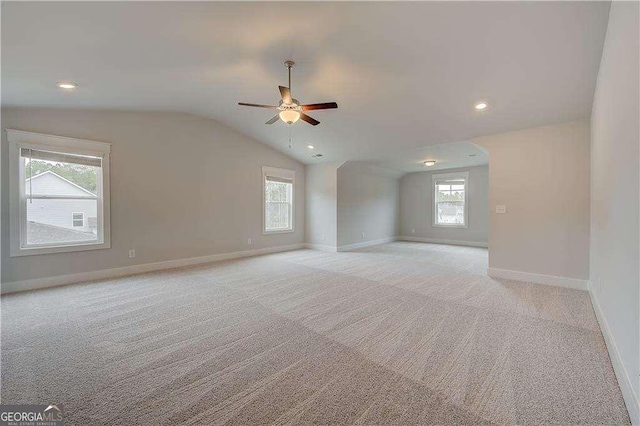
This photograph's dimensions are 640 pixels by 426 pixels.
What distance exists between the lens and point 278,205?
281 inches

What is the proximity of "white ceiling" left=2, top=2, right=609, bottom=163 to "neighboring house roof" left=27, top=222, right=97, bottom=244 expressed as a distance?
1.72 meters

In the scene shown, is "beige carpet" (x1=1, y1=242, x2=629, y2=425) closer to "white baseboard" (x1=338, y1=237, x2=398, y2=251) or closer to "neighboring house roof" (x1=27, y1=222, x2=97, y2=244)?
"neighboring house roof" (x1=27, y1=222, x2=97, y2=244)

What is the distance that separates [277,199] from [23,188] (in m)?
4.57

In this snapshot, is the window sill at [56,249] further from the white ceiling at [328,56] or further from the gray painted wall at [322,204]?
the gray painted wall at [322,204]

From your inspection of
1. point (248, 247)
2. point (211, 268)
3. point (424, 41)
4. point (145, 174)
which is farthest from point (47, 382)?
point (248, 247)

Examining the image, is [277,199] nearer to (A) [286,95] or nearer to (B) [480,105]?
(A) [286,95]

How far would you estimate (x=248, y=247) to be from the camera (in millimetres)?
6324

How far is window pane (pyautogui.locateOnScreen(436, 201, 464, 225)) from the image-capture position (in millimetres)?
8398

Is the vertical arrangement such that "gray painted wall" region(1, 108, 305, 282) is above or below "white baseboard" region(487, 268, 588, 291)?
above

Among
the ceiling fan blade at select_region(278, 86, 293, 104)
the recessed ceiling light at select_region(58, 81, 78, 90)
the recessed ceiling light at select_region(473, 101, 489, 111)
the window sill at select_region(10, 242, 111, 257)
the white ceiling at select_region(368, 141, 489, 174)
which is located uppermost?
the recessed ceiling light at select_region(58, 81, 78, 90)

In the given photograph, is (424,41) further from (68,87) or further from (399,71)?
(68,87)

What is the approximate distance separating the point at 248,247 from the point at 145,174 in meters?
2.63

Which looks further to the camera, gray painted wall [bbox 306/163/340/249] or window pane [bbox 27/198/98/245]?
gray painted wall [bbox 306/163/340/249]

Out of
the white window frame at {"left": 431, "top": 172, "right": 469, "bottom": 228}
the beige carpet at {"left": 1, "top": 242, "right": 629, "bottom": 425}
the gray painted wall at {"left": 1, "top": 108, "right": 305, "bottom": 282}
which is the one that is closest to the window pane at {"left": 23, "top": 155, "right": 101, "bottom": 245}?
the gray painted wall at {"left": 1, "top": 108, "right": 305, "bottom": 282}
